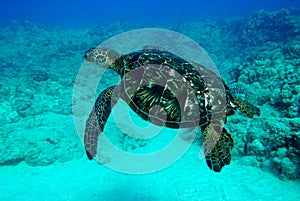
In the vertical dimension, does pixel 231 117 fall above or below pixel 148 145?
above

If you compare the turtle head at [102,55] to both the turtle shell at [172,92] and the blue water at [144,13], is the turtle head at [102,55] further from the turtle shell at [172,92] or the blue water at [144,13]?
the blue water at [144,13]

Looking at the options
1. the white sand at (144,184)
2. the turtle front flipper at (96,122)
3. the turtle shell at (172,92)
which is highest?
the turtle shell at (172,92)

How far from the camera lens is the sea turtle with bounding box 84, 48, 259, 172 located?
3.48 m

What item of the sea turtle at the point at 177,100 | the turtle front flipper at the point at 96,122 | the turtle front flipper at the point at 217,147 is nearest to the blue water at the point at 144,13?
the sea turtle at the point at 177,100

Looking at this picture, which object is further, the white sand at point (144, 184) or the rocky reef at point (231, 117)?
the rocky reef at point (231, 117)

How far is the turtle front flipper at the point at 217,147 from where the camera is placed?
3180mm

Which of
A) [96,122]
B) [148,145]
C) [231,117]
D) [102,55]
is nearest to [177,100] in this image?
[96,122]

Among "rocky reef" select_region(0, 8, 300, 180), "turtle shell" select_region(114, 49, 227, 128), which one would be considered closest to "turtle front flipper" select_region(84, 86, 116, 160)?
"turtle shell" select_region(114, 49, 227, 128)

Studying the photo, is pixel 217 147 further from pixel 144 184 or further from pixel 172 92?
pixel 144 184

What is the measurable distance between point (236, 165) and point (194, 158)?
972 millimetres

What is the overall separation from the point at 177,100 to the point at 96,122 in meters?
1.54

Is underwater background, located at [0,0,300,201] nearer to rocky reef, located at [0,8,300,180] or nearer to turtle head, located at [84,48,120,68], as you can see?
rocky reef, located at [0,8,300,180]

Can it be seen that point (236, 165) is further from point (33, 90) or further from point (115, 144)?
point (33, 90)

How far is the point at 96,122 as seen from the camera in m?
3.89
